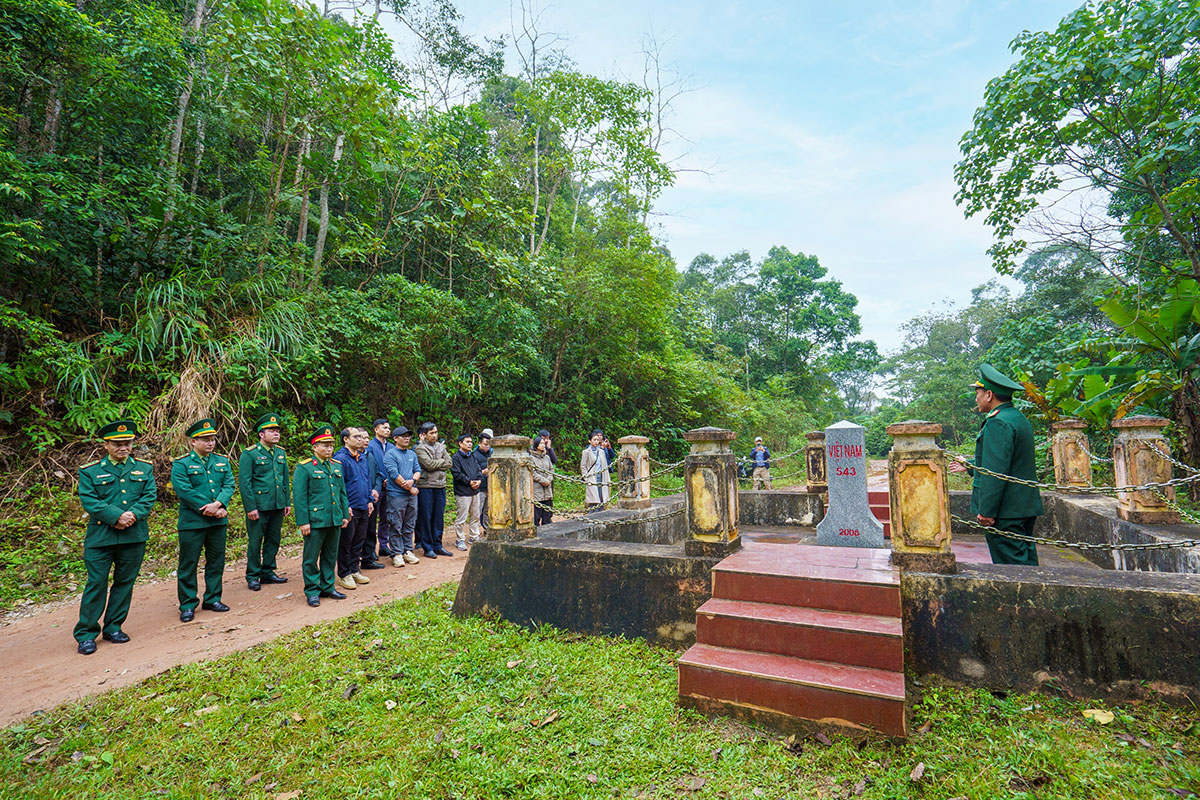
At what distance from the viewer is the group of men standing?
14.1 feet

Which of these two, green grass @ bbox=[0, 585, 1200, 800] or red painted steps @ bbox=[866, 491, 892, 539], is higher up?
red painted steps @ bbox=[866, 491, 892, 539]

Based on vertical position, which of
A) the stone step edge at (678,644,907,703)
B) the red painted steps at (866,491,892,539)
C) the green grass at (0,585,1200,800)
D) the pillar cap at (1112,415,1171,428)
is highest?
the pillar cap at (1112,415,1171,428)

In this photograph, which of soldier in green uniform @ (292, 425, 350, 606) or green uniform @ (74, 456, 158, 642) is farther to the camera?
soldier in green uniform @ (292, 425, 350, 606)

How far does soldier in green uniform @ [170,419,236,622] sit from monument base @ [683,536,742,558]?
14.5ft

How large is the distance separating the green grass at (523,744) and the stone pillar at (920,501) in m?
0.80

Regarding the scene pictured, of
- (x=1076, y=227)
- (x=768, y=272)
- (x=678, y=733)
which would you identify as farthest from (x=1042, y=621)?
(x=768, y=272)

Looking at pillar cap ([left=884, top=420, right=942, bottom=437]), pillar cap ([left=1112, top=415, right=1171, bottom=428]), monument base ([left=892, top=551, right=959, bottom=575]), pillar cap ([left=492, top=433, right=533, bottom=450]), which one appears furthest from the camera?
pillar cap ([left=492, top=433, right=533, bottom=450])

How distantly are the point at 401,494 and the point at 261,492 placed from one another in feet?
5.35

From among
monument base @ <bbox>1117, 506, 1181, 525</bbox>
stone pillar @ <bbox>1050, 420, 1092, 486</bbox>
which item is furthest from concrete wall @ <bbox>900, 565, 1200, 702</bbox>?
stone pillar @ <bbox>1050, 420, 1092, 486</bbox>

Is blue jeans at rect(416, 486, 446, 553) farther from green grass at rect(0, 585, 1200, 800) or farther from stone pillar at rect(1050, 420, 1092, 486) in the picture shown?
stone pillar at rect(1050, 420, 1092, 486)

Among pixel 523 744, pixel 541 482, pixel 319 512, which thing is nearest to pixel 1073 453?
pixel 541 482

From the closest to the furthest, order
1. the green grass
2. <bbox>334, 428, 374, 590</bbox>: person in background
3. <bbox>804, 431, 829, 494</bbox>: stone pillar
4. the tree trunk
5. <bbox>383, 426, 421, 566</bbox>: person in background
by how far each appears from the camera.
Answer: the green grass
<bbox>334, 428, 374, 590</bbox>: person in background
<bbox>383, 426, 421, 566</bbox>: person in background
<bbox>804, 431, 829, 494</bbox>: stone pillar
the tree trunk

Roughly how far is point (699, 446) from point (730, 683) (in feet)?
5.86

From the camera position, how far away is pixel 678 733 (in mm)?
2883
